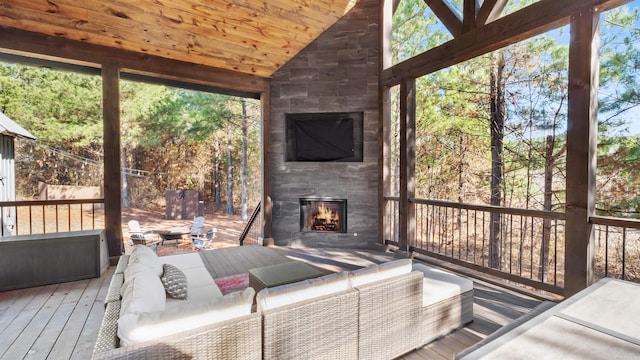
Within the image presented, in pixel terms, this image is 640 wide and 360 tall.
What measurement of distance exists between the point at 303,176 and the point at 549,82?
461 cm

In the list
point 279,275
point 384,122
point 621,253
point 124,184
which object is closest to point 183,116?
point 124,184

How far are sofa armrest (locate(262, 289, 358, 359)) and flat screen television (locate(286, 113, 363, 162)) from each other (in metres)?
3.81

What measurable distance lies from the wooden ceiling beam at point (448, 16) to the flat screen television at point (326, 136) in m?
1.97

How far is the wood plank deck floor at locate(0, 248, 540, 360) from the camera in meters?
2.22

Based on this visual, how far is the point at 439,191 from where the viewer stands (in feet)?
22.7

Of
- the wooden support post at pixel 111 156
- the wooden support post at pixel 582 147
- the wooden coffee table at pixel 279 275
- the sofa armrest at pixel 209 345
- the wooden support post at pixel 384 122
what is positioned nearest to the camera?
the sofa armrest at pixel 209 345

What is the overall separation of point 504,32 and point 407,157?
2.05m

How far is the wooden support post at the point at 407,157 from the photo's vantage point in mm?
4691

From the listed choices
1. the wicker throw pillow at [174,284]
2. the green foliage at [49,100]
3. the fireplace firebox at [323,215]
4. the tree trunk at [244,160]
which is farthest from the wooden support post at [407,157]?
the green foliage at [49,100]

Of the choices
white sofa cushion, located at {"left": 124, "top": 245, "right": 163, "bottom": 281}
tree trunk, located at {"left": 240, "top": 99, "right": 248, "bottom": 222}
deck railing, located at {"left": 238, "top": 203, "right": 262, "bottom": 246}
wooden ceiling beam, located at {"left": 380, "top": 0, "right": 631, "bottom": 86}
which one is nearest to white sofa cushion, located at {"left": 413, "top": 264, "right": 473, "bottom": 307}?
white sofa cushion, located at {"left": 124, "top": 245, "right": 163, "bottom": 281}

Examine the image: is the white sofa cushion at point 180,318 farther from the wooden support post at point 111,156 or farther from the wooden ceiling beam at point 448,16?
the wooden ceiling beam at point 448,16

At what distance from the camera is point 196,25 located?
4309mm

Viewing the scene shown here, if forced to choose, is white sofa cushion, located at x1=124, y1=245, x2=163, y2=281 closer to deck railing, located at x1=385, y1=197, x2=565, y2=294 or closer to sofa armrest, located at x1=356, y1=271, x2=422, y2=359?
sofa armrest, located at x1=356, y1=271, x2=422, y2=359

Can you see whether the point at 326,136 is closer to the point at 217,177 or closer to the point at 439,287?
the point at 439,287
